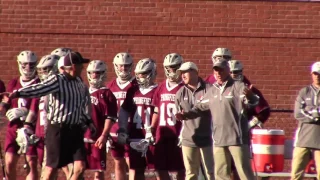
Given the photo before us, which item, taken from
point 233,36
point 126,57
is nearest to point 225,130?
point 126,57

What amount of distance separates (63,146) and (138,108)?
289 cm

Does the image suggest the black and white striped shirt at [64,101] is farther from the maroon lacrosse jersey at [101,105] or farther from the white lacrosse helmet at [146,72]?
the white lacrosse helmet at [146,72]

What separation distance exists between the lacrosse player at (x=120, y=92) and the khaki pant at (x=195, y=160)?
1.73 m

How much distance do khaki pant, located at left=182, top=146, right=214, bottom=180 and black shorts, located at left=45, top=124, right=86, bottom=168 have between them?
1861mm

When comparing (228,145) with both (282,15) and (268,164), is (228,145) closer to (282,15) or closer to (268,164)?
(268,164)

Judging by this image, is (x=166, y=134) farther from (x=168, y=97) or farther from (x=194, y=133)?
(x=194, y=133)

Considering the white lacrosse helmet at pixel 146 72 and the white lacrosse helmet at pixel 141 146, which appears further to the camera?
the white lacrosse helmet at pixel 146 72

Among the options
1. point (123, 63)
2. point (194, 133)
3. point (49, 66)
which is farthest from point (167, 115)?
point (49, 66)

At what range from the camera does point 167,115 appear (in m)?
15.6

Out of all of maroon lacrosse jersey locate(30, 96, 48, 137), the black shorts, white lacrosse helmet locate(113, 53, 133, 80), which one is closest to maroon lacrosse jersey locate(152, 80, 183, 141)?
white lacrosse helmet locate(113, 53, 133, 80)

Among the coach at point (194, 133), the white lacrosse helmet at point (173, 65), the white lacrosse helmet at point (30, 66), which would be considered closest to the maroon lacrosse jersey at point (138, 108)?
the white lacrosse helmet at point (173, 65)

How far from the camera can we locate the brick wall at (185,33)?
20906 millimetres

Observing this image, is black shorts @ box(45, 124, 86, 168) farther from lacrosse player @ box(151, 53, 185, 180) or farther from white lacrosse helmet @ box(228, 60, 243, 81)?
white lacrosse helmet @ box(228, 60, 243, 81)

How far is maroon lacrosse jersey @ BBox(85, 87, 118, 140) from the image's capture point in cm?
1584
